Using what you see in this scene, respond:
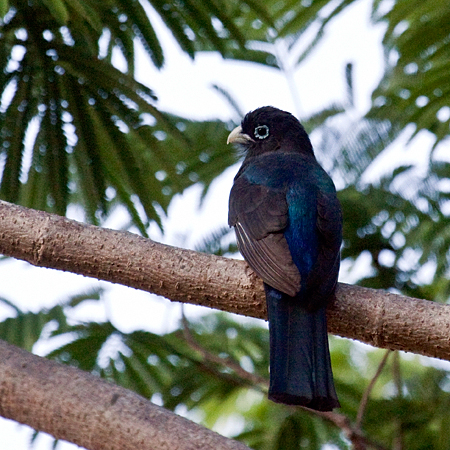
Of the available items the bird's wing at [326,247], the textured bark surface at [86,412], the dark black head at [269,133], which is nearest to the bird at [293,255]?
the bird's wing at [326,247]

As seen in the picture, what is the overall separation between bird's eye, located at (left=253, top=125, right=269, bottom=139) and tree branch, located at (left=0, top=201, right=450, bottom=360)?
68.6 inches

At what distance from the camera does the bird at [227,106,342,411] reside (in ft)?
9.84

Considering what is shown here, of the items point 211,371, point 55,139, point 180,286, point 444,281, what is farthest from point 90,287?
point 444,281

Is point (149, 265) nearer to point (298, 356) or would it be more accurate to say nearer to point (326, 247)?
point (298, 356)

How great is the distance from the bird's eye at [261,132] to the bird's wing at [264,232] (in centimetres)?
76

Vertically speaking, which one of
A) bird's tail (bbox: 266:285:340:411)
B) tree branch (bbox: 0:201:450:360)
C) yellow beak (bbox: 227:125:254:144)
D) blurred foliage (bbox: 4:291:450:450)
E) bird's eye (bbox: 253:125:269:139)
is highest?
bird's eye (bbox: 253:125:269:139)

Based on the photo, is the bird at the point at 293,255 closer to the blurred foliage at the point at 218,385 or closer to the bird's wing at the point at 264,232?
the bird's wing at the point at 264,232

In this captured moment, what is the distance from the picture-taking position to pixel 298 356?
3.07m

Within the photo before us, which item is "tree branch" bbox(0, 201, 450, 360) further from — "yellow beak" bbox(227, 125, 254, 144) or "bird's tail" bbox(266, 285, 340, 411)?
"yellow beak" bbox(227, 125, 254, 144)

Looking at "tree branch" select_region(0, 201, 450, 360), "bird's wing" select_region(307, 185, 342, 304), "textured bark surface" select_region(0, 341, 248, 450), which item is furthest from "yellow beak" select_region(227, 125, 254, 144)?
"textured bark surface" select_region(0, 341, 248, 450)

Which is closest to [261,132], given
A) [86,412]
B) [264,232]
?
[264,232]

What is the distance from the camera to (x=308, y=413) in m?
4.19

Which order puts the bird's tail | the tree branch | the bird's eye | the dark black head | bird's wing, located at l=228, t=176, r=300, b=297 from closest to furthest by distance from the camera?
the bird's tail, the tree branch, bird's wing, located at l=228, t=176, r=300, b=297, the dark black head, the bird's eye

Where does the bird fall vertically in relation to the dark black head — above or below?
below
